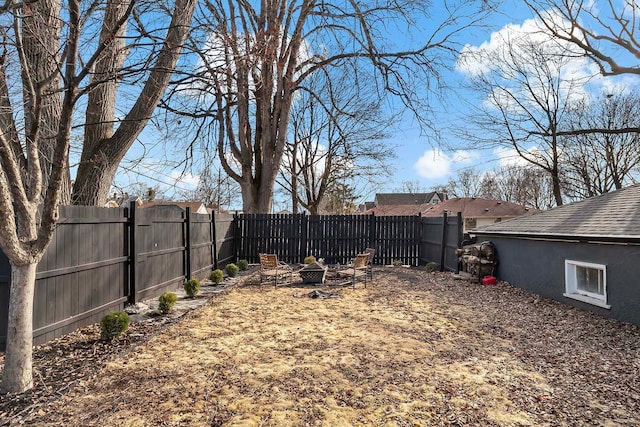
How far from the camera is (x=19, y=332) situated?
290 centimetres

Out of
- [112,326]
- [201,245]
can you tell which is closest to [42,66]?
[112,326]

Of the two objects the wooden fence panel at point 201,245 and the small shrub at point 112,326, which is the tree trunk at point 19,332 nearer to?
the small shrub at point 112,326

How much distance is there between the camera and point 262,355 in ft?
12.9

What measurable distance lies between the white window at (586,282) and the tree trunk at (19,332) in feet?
22.0

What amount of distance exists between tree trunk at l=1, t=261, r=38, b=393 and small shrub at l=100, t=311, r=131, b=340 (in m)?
1.23

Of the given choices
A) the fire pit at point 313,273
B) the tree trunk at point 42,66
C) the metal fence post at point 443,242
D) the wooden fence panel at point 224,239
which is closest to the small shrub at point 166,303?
the tree trunk at point 42,66

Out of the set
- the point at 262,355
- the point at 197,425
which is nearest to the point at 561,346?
the point at 262,355

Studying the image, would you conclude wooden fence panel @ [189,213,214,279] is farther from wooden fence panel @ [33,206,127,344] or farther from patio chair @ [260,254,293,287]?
wooden fence panel @ [33,206,127,344]

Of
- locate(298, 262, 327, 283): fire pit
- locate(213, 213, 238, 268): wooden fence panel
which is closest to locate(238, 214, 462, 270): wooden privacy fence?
locate(213, 213, 238, 268): wooden fence panel

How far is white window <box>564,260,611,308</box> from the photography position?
18.4ft

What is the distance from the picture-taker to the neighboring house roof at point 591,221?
5516 millimetres

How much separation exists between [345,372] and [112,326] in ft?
8.61

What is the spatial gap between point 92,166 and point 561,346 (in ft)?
21.7

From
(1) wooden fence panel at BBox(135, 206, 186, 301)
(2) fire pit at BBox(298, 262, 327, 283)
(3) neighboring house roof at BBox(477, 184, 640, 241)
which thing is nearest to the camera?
(3) neighboring house roof at BBox(477, 184, 640, 241)
